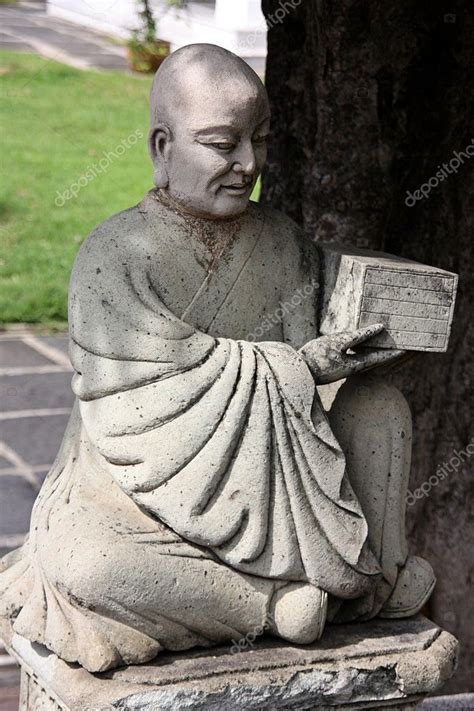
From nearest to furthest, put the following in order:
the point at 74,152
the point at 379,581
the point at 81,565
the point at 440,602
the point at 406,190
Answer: the point at 81,565 → the point at 379,581 → the point at 406,190 → the point at 440,602 → the point at 74,152

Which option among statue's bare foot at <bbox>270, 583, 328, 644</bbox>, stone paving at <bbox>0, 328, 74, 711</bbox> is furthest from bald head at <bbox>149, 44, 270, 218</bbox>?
stone paving at <bbox>0, 328, 74, 711</bbox>

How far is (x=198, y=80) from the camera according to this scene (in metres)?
3.07

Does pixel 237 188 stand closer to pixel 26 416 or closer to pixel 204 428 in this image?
pixel 204 428

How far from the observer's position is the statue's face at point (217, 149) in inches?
121

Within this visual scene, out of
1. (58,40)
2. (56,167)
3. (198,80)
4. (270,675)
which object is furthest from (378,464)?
(58,40)

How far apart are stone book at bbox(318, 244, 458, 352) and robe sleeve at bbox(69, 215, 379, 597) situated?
204 millimetres

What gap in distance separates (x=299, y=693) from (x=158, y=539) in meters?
0.48

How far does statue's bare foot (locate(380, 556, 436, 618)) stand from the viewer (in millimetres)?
3371

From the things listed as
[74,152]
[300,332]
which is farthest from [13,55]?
[300,332]

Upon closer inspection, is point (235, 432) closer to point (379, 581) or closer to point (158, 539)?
point (158, 539)

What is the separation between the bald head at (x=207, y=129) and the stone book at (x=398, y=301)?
32 cm

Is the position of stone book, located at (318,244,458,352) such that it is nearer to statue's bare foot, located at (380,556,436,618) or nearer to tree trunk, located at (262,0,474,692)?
statue's bare foot, located at (380,556,436,618)

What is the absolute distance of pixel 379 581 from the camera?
10.9 feet

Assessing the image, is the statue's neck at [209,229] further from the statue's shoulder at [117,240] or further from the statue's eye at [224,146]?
the statue's eye at [224,146]
